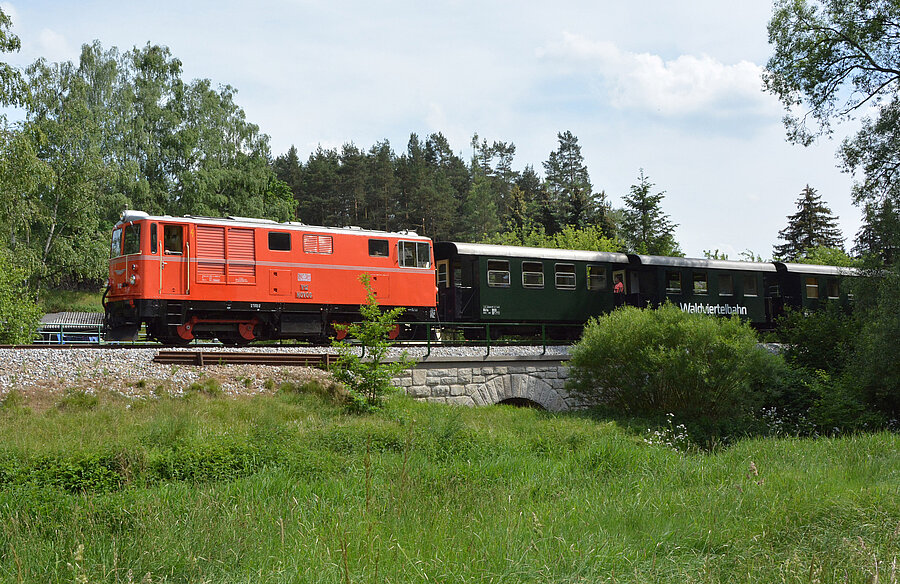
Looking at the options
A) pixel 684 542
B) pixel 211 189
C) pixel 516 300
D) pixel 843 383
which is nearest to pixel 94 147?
pixel 211 189

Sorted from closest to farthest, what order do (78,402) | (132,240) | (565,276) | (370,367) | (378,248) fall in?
(78,402)
(370,367)
(132,240)
(378,248)
(565,276)

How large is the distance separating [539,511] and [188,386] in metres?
9.01

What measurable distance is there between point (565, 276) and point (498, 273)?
2.49m

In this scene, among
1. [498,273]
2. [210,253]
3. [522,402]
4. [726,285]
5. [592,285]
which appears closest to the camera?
[210,253]

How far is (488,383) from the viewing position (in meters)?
17.3

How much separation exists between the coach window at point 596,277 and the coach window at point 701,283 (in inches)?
141

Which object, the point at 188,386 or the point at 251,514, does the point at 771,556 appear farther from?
the point at 188,386

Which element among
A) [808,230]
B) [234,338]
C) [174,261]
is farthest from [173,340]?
[808,230]

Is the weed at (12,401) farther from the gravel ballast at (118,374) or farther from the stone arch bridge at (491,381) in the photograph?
the stone arch bridge at (491,381)

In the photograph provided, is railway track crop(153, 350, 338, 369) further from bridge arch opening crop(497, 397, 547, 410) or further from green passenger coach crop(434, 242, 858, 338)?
bridge arch opening crop(497, 397, 547, 410)

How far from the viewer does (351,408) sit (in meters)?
13.0

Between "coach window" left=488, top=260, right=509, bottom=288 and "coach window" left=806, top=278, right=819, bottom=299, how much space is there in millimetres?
13472

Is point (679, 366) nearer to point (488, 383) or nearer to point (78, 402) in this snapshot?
point (488, 383)

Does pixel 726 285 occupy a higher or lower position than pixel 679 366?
higher
